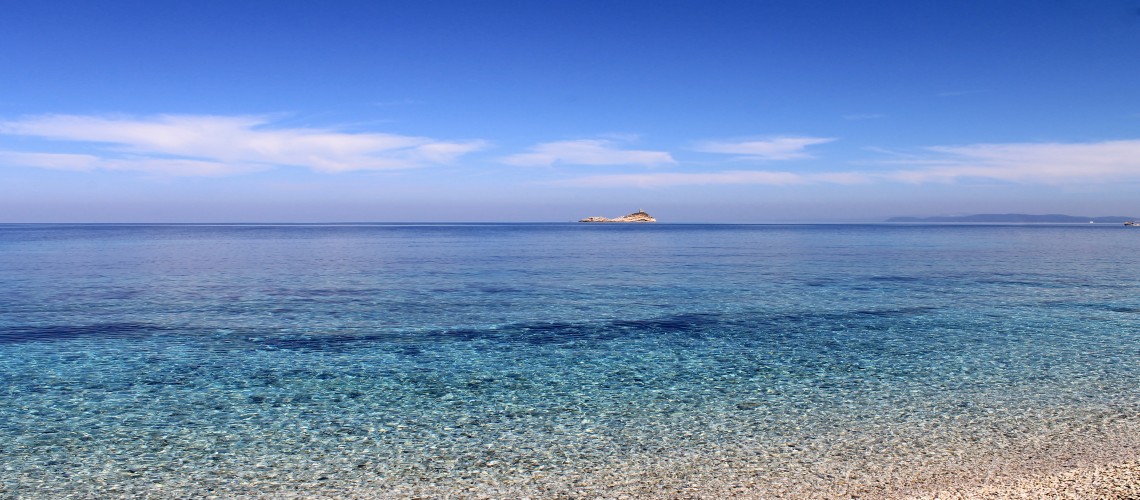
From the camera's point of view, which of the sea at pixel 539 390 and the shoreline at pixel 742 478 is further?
the sea at pixel 539 390

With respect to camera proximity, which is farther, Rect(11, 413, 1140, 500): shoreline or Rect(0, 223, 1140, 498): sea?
Rect(0, 223, 1140, 498): sea

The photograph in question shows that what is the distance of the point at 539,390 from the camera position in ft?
40.4

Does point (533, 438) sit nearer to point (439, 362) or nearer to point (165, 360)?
point (439, 362)

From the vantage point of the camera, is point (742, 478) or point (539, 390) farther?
point (539, 390)

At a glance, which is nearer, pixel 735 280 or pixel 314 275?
pixel 735 280

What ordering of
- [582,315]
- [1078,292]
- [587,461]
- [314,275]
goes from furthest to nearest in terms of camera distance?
1. [314,275]
2. [1078,292]
3. [582,315]
4. [587,461]

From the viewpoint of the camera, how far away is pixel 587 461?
28.6ft

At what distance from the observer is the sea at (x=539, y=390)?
843 cm

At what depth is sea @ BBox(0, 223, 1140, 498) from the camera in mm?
8430

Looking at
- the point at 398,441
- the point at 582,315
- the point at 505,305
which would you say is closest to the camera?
the point at 398,441

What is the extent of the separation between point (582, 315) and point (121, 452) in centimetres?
1394

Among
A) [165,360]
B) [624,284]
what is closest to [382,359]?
[165,360]

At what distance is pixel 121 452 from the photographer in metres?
9.02

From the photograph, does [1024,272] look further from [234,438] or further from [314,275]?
[234,438]
